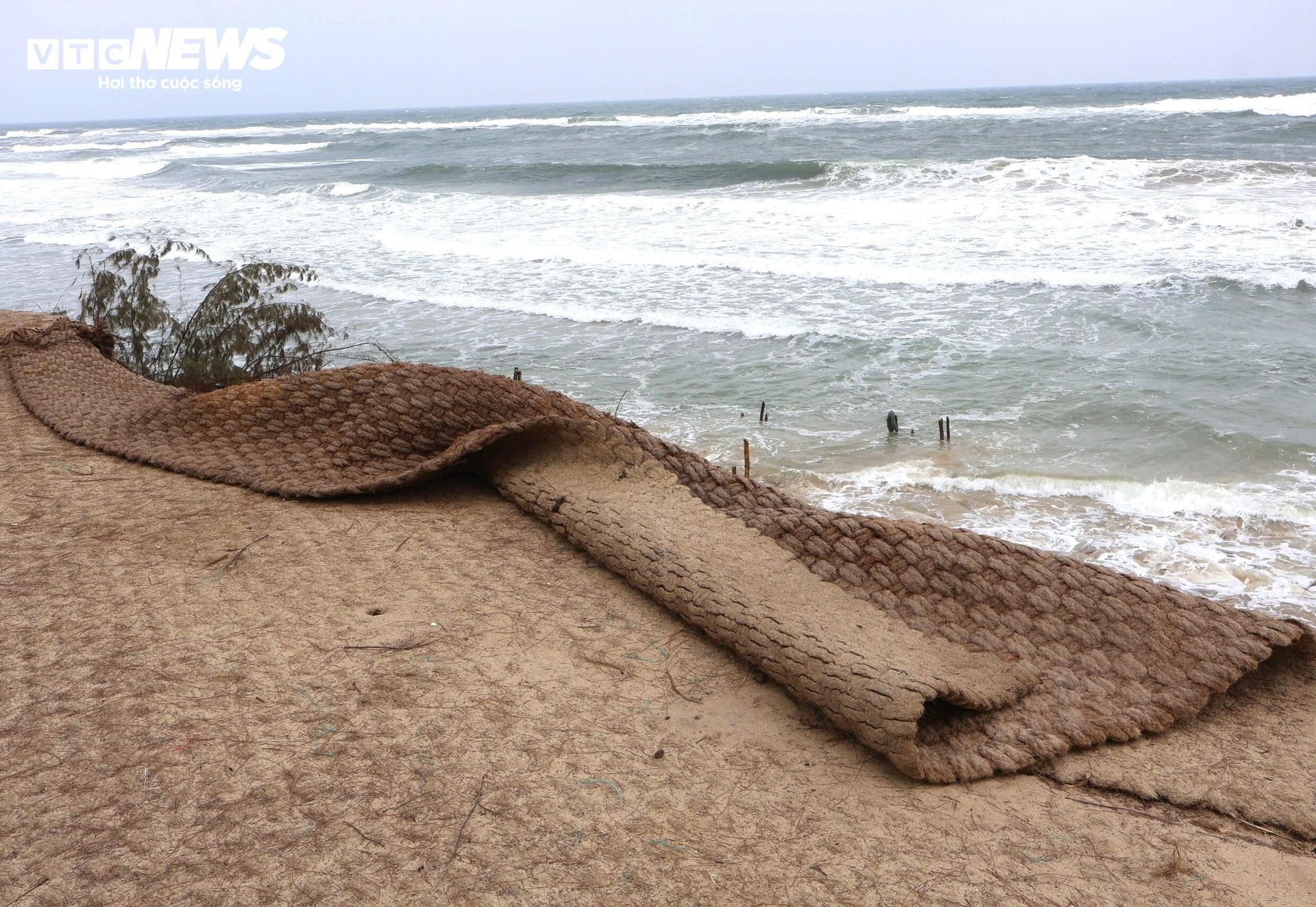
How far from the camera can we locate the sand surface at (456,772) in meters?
2.39

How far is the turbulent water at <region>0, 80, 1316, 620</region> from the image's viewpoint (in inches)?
226

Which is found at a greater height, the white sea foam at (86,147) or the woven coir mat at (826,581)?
the white sea foam at (86,147)

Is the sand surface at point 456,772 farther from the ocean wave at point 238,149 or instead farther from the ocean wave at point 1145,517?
the ocean wave at point 238,149

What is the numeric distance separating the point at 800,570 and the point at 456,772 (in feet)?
4.75

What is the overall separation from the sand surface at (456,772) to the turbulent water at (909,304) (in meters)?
2.38

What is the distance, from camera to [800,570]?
3.59 metres

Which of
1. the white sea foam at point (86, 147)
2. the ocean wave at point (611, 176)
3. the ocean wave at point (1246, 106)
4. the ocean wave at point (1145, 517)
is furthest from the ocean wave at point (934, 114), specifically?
the ocean wave at point (1145, 517)

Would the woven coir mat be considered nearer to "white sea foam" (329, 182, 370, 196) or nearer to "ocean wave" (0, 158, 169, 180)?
"white sea foam" (329, 182, 370, 196)

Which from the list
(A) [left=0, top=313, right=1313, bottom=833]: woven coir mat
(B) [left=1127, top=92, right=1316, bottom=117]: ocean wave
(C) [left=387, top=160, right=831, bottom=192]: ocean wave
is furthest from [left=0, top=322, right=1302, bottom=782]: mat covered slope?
(B) [left=1127, top=92, right=1316, bottom=117]: ocean wave

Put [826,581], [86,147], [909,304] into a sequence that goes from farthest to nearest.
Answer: [86,147] → [909,304] → [826,581]

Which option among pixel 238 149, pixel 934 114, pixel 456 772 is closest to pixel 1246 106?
pixel 934 114

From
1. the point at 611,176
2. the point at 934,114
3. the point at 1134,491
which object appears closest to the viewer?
the point at 1134,491

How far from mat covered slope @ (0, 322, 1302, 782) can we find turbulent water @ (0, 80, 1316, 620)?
1562 mm

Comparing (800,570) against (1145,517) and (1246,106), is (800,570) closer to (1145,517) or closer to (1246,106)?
(1145,517)
